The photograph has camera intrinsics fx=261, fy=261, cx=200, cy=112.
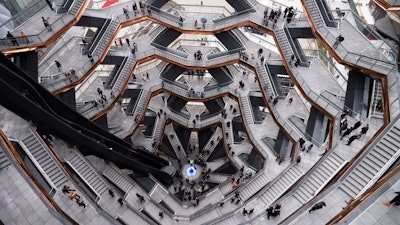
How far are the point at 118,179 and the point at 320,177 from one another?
16175 millimetres

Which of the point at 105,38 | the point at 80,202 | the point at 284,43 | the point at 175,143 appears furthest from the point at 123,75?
the point at 284,43

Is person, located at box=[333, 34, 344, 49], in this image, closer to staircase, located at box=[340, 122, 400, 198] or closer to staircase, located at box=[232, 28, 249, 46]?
staircase, located at box=[340, 122, 400, 198]

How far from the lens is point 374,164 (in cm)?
1434

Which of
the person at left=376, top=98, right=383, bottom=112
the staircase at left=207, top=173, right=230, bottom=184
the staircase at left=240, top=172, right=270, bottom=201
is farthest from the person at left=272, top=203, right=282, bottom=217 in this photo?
the staircase at left=207, top=173, right=230, bottom=184

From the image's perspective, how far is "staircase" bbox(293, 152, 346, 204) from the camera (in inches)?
660

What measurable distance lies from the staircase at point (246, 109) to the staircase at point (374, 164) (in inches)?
580

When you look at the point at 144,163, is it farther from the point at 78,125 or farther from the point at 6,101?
the point at 6,101

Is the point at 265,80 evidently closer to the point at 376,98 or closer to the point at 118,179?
the point at 376,98

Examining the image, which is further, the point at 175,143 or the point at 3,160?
the point at 175,143

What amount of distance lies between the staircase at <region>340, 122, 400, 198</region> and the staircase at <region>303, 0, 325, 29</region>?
36.3 feet

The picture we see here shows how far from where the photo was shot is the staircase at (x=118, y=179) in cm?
2261

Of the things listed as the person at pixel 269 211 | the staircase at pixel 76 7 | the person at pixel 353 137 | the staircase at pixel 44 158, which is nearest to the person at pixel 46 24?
the staircase at pixel 76 7

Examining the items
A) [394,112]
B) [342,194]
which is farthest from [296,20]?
[342,194]

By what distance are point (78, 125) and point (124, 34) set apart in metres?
18.9
